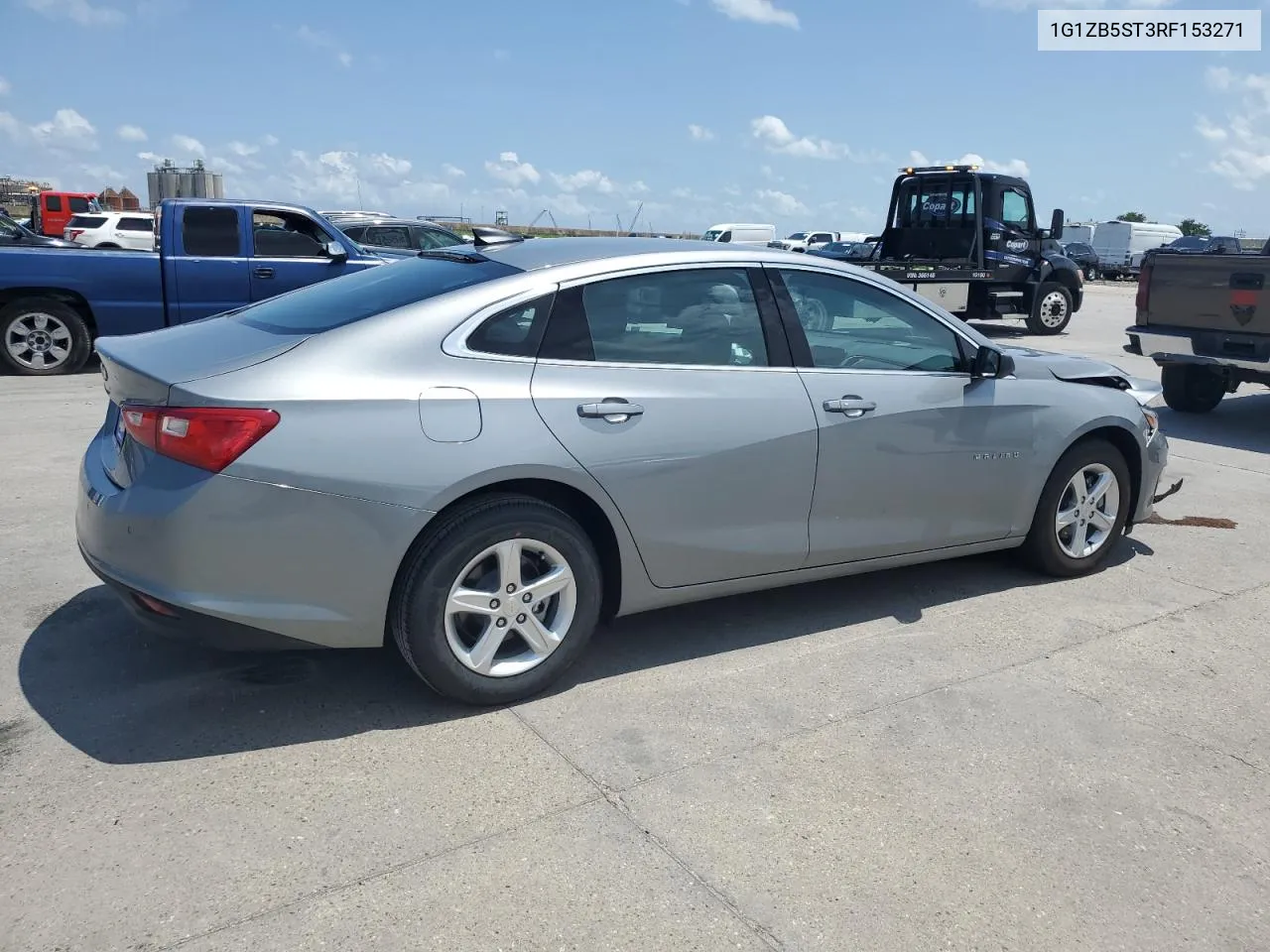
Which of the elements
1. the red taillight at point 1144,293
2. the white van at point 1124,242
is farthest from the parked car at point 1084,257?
the red taillight at point 1144,293

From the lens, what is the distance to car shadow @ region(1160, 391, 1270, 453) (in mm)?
9148

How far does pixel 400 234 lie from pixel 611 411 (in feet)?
51.2

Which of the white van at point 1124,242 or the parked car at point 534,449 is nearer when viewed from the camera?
the parked car at point 534,449

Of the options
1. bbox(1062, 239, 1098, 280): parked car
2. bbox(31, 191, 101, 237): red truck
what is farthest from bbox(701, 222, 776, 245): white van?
bbox(31, 191, 101, 237): red truck

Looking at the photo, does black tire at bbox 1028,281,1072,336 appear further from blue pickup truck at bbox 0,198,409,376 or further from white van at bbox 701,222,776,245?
white van at bbox 701,222,776,245

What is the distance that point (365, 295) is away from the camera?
13.0 ft

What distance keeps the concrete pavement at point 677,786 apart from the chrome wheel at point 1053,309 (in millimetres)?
14038

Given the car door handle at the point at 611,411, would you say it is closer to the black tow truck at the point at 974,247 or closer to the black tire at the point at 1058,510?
the black tire at the point at 1058,510

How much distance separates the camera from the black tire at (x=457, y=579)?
3463mm

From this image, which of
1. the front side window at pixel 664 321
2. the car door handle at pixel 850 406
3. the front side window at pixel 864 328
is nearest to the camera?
the front side window at pixel 664 321

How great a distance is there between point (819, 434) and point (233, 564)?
2.21m

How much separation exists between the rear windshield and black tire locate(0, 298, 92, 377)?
7665mm

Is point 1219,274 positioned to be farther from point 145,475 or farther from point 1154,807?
point 145,475

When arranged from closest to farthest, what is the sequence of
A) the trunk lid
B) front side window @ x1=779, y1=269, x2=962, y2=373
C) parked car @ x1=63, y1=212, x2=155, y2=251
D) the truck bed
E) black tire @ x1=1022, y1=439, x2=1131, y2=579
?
the trunk lid → front side window @ x1=779, y1=269, x2=962, y2=373 → black tire @ x1=1022, y1=439, x2=1131, y2=579 → the truck bed → parked car @ x1=63, y1=212, x2=155, y2=251
